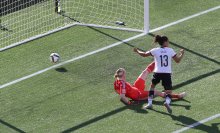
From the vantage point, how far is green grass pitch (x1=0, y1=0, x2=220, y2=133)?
1370 cm

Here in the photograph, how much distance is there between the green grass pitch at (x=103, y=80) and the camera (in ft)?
45.0

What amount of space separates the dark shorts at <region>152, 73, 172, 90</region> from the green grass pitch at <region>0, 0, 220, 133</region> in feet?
1.46

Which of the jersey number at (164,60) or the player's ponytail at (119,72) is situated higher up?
the jersey number at (164,60)

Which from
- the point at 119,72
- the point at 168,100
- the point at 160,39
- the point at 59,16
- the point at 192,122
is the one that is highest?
the point at 59,16

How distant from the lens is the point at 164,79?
46.0ft

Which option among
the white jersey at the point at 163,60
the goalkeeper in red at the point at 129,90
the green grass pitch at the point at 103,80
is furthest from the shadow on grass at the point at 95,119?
the white jersey at the point at 163,60

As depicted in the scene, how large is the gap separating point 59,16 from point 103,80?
390 cm

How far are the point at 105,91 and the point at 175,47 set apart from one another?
101 inches

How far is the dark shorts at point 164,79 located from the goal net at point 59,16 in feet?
12.3

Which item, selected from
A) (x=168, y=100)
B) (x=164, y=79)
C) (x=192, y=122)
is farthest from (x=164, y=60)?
(x=192, y=122)

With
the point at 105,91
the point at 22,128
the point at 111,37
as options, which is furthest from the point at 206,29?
the point at 22,128

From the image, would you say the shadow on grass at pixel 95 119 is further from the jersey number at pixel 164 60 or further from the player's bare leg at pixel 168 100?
the jersey number at pixel 164 60

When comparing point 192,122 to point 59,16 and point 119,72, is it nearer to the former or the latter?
point 119,72

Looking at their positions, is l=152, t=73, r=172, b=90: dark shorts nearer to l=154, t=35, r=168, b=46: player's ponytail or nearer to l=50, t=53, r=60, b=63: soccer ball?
l=154, t=35, r=168, b=46: player's ponytail
